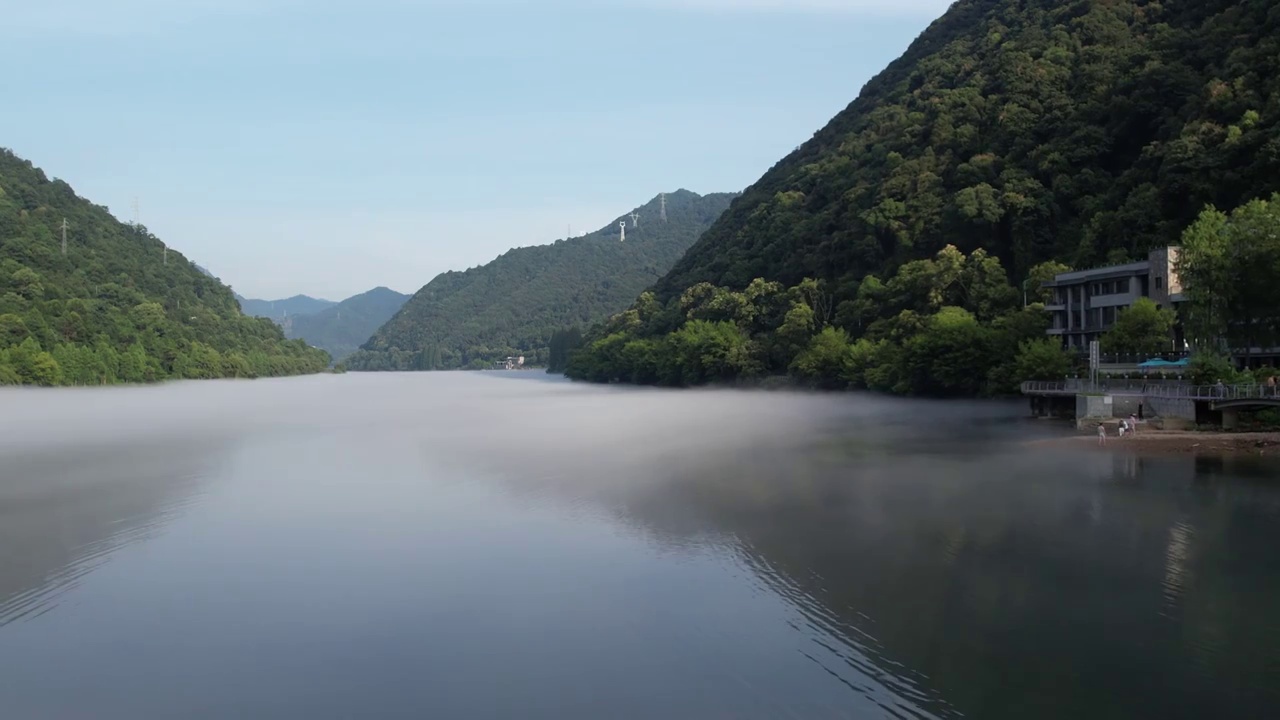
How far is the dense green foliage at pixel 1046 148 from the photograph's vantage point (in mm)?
63031

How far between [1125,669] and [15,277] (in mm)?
111654

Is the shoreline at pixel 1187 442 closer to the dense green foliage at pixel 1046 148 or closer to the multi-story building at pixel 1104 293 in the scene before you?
the multi-story building at pixel 1104 293

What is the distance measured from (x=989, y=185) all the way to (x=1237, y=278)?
44815 millimetres

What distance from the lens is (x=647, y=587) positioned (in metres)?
18.4

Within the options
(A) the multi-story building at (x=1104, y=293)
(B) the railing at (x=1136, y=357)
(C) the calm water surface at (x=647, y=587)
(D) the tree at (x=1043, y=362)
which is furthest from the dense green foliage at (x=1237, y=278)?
(D) the tree at (x=1043, y=362)

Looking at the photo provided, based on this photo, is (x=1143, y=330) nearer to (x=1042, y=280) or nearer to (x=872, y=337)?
(x=1042, y=280)

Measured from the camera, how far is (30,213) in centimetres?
12131

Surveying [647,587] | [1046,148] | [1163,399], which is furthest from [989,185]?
[647,587]

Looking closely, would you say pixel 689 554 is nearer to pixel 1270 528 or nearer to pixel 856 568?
pixel 856 568

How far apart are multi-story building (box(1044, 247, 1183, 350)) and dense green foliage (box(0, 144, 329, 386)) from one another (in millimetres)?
89444

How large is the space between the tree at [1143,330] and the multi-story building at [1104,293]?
1139 mm

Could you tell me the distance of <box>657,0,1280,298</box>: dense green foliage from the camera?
63.0 meters

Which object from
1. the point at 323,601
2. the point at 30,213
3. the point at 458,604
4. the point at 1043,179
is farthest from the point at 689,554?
the point at 30,213

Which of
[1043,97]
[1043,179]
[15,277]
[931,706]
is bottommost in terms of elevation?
[931,706]
